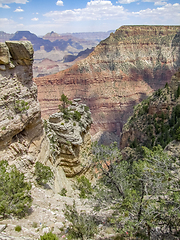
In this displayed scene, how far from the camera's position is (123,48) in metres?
124

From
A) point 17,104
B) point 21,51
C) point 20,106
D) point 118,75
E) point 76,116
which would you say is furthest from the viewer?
point 118,75

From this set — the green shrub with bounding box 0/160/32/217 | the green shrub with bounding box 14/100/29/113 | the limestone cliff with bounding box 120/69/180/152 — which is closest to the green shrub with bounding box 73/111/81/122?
the green shrub with bounding box 14/100/29/113

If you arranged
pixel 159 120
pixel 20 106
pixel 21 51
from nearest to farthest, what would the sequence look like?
pixel 21 51
pixel 20 106
pixel 159 120

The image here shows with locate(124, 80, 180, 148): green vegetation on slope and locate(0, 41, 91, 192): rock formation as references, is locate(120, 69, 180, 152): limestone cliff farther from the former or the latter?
locate(0, 41, 91, 192): rock formation

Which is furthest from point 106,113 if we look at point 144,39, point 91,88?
point 144,39

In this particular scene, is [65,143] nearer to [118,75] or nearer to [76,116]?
[76,116]

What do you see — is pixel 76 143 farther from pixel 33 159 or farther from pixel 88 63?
pixel 88 63

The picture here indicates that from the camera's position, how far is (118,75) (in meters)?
118

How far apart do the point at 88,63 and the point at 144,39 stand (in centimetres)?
4961

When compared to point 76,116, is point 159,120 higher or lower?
lower

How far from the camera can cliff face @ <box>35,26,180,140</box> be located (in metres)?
108

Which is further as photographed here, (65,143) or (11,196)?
(65,143)

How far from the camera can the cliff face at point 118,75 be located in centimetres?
10750

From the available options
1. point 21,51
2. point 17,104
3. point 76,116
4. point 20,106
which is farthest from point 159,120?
point 21,51
